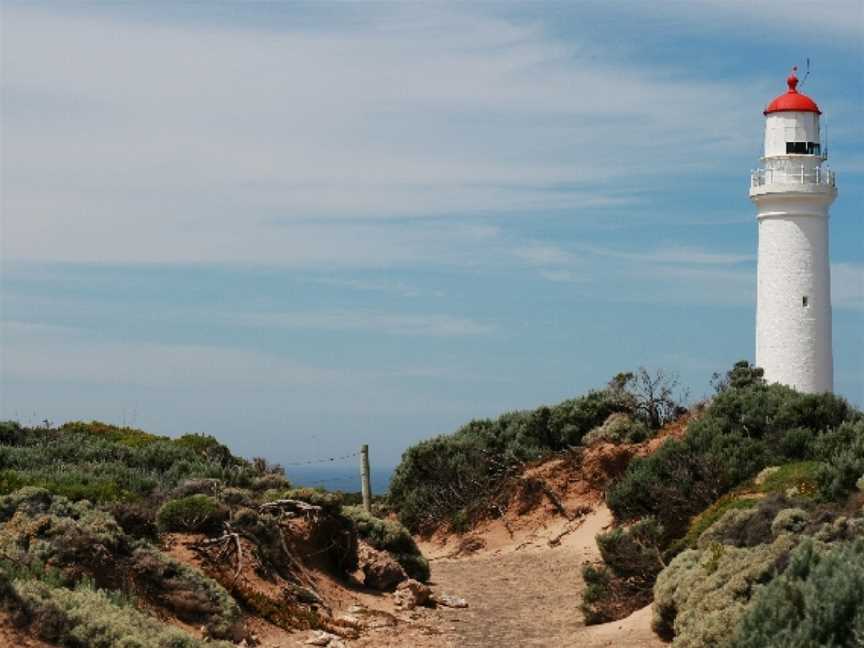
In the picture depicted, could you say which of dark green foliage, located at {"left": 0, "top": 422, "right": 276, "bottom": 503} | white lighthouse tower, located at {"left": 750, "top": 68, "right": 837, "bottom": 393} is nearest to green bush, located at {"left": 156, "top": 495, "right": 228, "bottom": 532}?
dark green foliage, located at {"left": 0, "top": 422, "right": 276, "bottom": 503}

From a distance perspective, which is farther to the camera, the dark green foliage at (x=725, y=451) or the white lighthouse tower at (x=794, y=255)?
the white lighthouse tower at (x=794, y=255)

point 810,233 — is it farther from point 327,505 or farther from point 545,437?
point 327,505

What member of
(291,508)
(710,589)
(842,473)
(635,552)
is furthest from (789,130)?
(710,589)

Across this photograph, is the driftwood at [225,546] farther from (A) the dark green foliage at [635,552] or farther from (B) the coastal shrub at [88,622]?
(A) the dark green foliage at [635,552]

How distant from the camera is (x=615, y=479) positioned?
25578mm

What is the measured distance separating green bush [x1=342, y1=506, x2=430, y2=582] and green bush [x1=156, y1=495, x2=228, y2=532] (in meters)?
3.48

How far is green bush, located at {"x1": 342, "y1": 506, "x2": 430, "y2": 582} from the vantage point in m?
19.8

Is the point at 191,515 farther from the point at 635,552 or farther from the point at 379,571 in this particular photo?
the point at 635,552

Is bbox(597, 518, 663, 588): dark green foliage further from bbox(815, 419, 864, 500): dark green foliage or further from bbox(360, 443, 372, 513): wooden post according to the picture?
bbox(360, 443, 372, 513): wooden post

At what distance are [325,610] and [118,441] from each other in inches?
414

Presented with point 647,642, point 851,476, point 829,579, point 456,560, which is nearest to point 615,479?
point 456,560

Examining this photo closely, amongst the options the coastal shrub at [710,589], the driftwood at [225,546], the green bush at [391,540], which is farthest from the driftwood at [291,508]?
the coastal shrub at [710,589]

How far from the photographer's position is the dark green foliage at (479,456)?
28234 millimetres

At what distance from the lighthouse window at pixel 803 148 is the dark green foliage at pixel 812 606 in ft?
64.6
